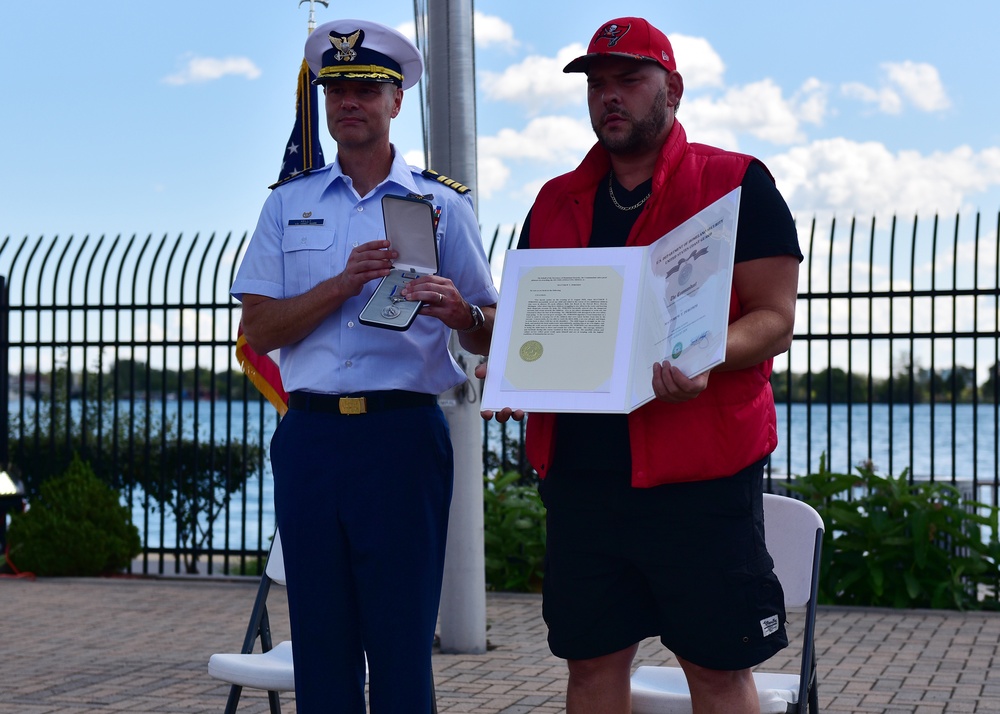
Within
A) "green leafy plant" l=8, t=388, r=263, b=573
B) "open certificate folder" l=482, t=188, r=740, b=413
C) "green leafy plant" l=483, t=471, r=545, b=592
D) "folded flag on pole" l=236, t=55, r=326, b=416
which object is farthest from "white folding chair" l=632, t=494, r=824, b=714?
"green leafy plant" l=8, t=388, r=263, b=573

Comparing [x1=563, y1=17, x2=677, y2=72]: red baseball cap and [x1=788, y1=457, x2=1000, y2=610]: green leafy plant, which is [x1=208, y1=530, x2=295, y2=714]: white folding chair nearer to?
[x1=563, y1=17, x2=677, y2=72]: red baseball cap

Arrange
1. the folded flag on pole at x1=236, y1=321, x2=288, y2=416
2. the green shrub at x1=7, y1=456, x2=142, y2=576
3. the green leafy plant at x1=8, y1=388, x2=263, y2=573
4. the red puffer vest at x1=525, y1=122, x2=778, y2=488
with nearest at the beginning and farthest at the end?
the red puffer vest at x1=525, y1=122, x2=778, y2=488 → the folded flag on pole at x1=236, y1=321, x2=288, y2=416 → the green shrub at x1=7, y1=456, x2=142, y2=576 → the green leafy plant at x1=8, y1=388, x2=263, y2=573

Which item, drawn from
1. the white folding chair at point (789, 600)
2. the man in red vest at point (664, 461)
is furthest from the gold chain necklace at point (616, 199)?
the white folding chair at point (789, 600)

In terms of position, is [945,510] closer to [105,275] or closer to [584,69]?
[584,69]

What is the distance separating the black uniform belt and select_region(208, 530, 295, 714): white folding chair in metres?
0.51

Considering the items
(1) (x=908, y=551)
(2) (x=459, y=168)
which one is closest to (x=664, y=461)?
(2) (x=459, y=168)

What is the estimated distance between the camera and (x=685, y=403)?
2.57 meters

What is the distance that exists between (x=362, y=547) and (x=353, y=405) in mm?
345

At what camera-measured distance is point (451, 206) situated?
10.00 feet

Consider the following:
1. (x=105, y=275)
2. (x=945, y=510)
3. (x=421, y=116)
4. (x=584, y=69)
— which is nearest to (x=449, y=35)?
(x=421, y=116)

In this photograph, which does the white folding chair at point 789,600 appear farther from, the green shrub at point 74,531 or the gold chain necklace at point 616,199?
the green shrub at point 74,531

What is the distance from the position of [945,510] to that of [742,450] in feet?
16.9

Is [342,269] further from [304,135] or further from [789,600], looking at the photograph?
[304,135]

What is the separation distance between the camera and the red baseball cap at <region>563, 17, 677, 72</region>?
2.61 meters
